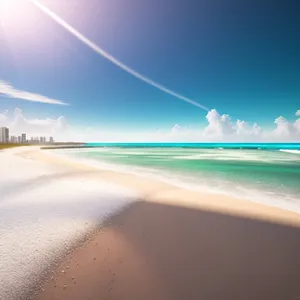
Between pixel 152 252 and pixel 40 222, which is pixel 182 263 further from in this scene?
pixel 40 222

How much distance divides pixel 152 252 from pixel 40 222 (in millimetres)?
4104

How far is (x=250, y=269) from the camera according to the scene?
5055 millimetres

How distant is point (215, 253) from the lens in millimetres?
5680

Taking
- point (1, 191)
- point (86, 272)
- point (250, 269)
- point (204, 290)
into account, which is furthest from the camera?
point (1, 191)

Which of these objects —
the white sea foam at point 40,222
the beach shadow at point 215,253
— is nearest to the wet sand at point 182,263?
the beach shadow at point 215,253

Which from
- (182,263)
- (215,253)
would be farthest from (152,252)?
(215,253)

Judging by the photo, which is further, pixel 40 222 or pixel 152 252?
pixel 40 222

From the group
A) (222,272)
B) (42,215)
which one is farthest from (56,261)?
(222,272)

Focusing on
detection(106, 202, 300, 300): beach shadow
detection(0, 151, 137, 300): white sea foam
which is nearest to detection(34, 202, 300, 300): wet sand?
detection(106, 202, 300, 300): beach shadow

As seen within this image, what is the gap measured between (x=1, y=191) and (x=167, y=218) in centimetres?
951

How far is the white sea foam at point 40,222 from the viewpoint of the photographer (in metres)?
4.48

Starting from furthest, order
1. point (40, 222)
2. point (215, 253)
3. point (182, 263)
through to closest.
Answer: point (40, 222) → point (215, 253) → point (182, 263)

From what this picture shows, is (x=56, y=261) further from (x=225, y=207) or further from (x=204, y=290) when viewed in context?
(x=225, y=207)

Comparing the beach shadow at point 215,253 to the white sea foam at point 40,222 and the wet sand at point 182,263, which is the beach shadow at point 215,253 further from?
the white sea foam at point 40,222
